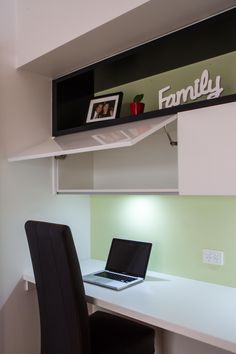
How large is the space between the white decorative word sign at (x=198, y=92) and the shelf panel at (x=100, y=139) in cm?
13

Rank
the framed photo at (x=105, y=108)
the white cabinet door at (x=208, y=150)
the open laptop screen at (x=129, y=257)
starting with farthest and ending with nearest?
the framed photo at (x=105, y=108) < the open laptop screen at (x=129, y=257) < the white cabinet door at (x=208, y=150)

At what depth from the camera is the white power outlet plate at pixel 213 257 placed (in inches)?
75.6

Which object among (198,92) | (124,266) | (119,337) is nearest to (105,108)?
(198,92)

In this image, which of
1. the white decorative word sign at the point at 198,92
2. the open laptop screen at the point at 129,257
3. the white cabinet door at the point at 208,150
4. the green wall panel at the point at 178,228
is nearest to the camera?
the white cabinet door at the point at 208,150

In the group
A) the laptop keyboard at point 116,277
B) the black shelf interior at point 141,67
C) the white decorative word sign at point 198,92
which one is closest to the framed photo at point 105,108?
the black shelf interior at point 141,67

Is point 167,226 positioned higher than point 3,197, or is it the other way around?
point 3,197

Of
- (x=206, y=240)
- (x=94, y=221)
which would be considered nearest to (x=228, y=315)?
(x=206, y=240)

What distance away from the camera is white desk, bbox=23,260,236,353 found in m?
1.37

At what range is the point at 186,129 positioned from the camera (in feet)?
5.36

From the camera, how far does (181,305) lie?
1.64 meters

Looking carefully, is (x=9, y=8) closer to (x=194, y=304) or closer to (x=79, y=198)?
(x=79, y=198)

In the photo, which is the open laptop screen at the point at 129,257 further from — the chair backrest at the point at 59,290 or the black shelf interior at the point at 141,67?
the black shelf interior at the point at 141,67

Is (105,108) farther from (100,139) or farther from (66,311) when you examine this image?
(66,311)

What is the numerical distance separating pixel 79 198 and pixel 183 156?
124 cm
